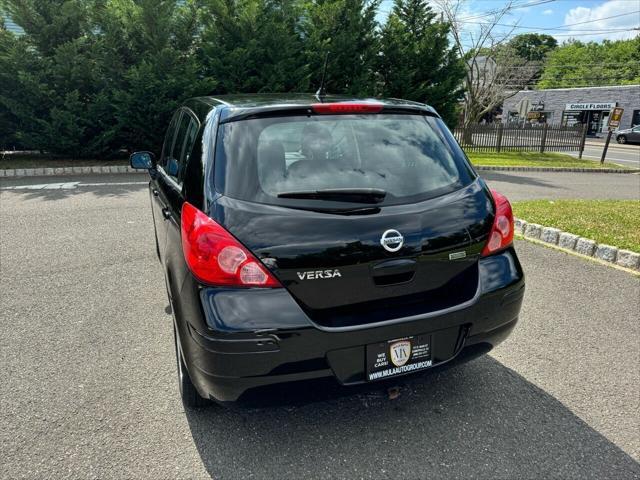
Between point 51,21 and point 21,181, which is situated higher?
point 51,21

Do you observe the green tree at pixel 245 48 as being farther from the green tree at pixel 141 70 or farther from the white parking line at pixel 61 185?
the white parking line at pixel 61 185

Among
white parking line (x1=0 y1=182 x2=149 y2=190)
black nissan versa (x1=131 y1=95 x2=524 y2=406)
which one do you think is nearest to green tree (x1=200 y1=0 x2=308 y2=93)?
white parking line (x1=0 y1=182 x2=149 y2=190)

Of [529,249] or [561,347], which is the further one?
[529,249]

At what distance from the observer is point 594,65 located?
5572 cm

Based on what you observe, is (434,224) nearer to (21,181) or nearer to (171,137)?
(171,137)

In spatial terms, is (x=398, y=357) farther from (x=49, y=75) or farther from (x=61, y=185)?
(x=49, y=75)

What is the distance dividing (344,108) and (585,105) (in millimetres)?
49305

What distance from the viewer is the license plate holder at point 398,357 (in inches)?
83.3

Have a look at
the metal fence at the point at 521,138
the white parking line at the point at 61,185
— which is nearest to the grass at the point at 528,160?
the metal fence at the point at 521,138

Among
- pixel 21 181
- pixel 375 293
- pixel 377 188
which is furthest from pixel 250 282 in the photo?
pixel 21 181

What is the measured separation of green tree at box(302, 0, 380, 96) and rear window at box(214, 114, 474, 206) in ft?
38.1

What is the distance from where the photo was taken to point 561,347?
11.0ft

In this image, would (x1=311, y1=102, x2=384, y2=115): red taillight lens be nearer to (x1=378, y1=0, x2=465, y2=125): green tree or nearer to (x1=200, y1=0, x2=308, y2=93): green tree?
(x1=200, y1=0, x2=308, y2=93): green tree

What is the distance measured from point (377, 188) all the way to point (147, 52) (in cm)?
1126
